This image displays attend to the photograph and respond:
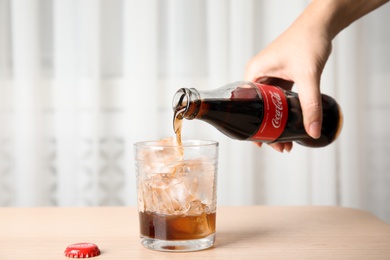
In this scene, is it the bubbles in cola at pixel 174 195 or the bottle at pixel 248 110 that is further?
the bottle at pixel 248 110

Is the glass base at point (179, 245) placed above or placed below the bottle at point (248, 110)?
below

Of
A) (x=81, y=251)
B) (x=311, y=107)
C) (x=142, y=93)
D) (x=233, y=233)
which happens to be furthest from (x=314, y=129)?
(x=142, y=93)

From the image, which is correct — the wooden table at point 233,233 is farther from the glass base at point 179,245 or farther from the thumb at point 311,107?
the thumb at point 311,107

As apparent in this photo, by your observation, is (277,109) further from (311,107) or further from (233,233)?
(233,233)

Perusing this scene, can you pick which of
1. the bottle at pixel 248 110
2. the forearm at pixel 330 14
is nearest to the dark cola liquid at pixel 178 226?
the bottle at pixel 248 110

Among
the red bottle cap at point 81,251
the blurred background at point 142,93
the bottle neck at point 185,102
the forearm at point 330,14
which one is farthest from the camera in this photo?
the blurred background at point 142,93

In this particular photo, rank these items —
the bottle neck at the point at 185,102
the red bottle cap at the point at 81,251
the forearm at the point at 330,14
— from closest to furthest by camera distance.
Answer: the red bottle cap at the point at 81,251 → the bottle neck at the point at 185,102 → the forearm at the point at 330,14

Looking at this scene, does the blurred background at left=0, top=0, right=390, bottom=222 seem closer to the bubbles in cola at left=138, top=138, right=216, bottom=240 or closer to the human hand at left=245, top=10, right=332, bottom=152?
the human hand at left=245, top=10, right=332, bottom=152
